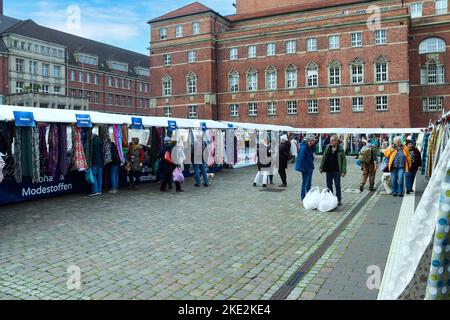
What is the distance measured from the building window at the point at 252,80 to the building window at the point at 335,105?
10.4 m

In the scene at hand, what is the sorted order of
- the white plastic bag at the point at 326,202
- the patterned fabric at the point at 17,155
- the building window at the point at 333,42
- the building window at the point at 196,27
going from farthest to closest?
1. the building window at the point at 196,27
2. the building window at the point at 333,42
3. the patterned fabric at the point at 17,155
4. the white plastic bag at the point at 326,202

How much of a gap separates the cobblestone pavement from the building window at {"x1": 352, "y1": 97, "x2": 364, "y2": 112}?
38.8 m

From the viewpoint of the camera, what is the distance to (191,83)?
5625 centimetres

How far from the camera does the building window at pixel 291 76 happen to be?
50.7 m

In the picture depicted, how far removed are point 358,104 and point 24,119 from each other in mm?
43529

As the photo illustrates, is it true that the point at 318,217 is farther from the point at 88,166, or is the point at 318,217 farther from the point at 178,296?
the point at 88,166

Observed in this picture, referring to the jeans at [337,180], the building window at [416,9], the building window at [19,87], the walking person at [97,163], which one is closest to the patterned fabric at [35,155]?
the walking person at [97,163]

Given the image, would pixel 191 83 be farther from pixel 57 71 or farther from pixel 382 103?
pixel 57 71

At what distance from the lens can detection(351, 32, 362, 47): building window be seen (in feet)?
154

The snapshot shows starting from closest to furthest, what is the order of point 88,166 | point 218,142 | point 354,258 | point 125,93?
point 354,258
point 88,166
point 218,142
point 125,93

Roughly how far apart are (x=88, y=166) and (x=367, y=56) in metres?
42.5

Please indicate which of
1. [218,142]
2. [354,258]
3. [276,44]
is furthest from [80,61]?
[354,258]

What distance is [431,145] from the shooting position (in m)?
12.0

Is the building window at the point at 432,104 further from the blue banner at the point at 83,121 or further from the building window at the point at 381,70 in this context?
the blue banner at the point at 83,121
